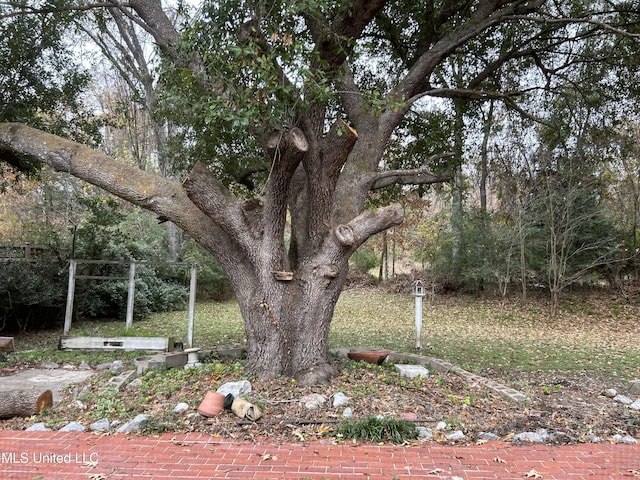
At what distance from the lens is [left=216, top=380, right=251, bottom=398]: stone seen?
445cm

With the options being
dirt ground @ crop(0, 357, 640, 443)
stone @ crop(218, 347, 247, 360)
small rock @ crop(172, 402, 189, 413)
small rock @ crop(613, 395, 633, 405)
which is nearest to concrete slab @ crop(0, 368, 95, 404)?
dirt ground @ crop(0, 357, 640, 443)

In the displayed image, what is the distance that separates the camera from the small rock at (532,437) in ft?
12.2

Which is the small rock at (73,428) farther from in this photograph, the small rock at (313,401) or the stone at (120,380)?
the small rock at (313,401)

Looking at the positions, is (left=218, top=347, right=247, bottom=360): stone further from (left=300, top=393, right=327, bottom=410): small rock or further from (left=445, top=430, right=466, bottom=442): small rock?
(left=445, top=430, right=466, bottom=442): small rock

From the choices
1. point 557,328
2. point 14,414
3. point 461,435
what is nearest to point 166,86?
point 14,414

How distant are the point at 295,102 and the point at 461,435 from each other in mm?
3381

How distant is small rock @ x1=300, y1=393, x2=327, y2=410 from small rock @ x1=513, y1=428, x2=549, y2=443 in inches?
69.8

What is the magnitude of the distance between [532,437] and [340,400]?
174cm

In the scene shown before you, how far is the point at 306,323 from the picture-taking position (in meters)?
5.13

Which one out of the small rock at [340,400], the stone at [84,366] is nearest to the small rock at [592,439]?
the small rock at [340,400]

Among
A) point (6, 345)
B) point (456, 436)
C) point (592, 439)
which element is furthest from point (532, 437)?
point (6, 345)

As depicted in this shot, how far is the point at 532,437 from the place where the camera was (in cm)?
374

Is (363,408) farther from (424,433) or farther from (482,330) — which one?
(482,330)

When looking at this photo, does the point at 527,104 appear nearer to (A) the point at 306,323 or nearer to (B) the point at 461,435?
(A) the point at 306,323
